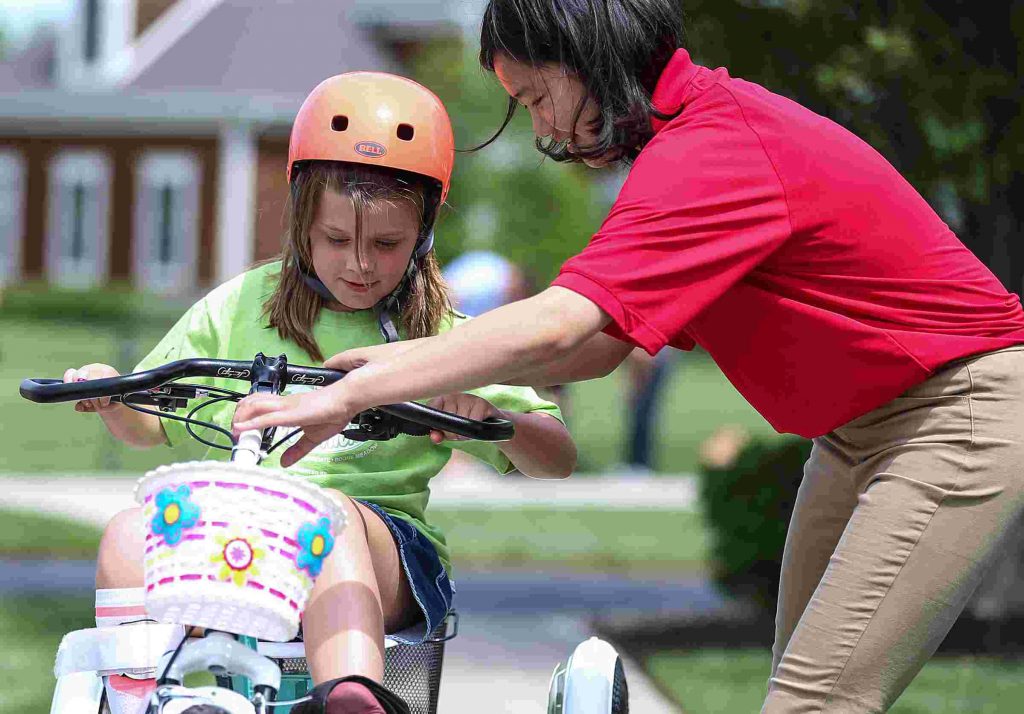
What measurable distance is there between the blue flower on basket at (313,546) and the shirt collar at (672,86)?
111 centimetres

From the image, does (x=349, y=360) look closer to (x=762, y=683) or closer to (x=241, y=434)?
(x=241, y=434)

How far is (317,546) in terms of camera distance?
84.3 inches

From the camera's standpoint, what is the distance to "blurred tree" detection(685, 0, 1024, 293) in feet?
21.6

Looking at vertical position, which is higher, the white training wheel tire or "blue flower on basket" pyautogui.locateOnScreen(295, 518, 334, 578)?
"blue flower on basket" pyautogui.locateOnScreen(295, 518, 334, 578)

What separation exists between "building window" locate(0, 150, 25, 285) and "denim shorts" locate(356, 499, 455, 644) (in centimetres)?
2939

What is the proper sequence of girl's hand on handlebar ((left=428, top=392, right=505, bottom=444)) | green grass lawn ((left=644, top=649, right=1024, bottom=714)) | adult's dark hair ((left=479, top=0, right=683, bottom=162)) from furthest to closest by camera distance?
green grass lawn ((left=644, top=649, right=1024, bottom=714)) → girl's hand on handlebar ((left=428, top=392, right=505, bottom=444)) → adult's dark hair ((left=479, top=0, right=683, bottom=162))

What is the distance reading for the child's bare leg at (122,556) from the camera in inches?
106

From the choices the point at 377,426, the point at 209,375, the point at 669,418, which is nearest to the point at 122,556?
the point at 209,375

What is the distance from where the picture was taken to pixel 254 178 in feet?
94.7

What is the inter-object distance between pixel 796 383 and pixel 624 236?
0.55m

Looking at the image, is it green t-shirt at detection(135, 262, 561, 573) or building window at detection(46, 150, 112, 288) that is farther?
building window at detection(46, 150, 112, 288)

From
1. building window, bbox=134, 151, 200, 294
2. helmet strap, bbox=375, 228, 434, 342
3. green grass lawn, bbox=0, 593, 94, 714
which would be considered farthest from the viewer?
building window, bbox=134, 151, 200, 294

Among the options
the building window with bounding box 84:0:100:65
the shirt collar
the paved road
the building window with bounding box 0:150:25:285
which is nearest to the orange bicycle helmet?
the shirt collar

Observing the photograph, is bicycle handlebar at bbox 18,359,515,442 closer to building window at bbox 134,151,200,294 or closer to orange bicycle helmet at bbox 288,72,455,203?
orange bicycle helmet at bbox 288,72,455,203
